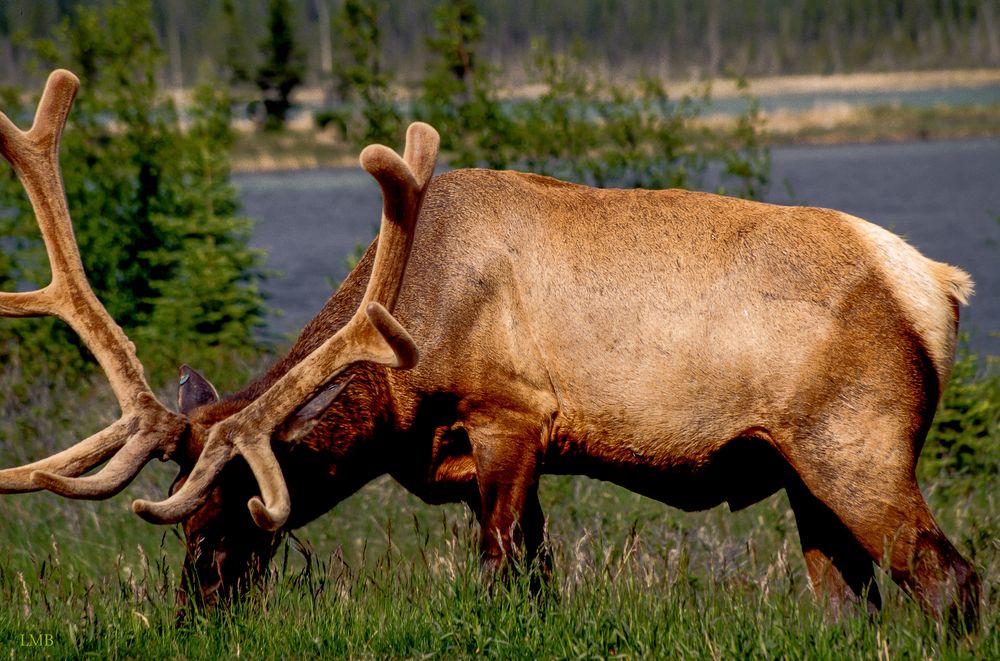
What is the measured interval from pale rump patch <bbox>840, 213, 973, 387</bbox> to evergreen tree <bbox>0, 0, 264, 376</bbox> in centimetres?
870

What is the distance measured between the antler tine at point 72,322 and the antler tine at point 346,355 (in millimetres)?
230

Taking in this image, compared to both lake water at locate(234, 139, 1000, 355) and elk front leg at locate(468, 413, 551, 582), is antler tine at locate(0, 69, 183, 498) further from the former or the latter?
lake water at locate(234, 139, 1000, 355)

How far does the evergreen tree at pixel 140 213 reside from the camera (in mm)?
13508

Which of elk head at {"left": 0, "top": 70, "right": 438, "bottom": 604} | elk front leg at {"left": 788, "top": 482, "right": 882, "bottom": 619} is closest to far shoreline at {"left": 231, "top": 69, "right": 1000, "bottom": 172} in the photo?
elk head at {"left": 0, "top": 70, "right": 438, "bottom": 604}

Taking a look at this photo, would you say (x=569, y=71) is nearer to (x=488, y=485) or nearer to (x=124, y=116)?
(x=124, y=116)

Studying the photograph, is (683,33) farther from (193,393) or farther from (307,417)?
(307,417)

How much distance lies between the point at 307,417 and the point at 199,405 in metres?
0.57

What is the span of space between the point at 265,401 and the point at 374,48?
7623mm

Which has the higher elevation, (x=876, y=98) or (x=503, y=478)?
(x=503, y=478)

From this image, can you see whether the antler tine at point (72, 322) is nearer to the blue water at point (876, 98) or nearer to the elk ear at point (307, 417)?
the elk ear at point (307, 417)

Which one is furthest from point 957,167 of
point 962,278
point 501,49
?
point 501,49

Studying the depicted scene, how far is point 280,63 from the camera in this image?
71625 mm

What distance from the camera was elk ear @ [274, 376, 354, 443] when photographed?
17.6 feet

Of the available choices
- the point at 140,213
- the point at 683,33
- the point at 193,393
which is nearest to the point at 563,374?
the point at 193,393
